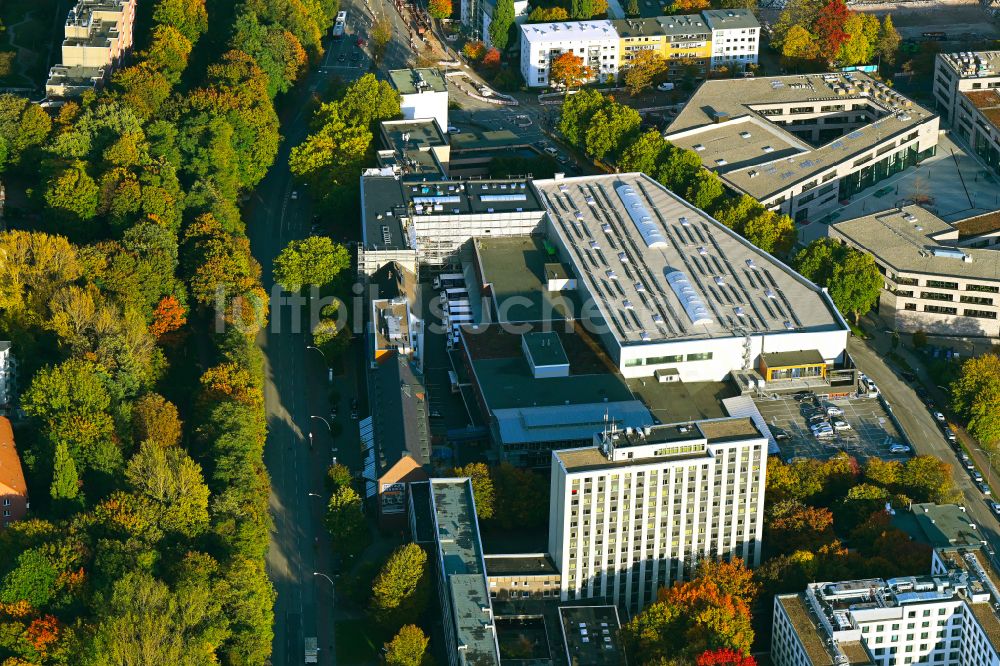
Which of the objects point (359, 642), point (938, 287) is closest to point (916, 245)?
point (938, 287)

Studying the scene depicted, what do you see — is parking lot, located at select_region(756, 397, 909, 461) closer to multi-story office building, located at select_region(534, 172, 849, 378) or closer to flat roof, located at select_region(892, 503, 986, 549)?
multi-story office building, located at select_region(534, 172, 849, 378)

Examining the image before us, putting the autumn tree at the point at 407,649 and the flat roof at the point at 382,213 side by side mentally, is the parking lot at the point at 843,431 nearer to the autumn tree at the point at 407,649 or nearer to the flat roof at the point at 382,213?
the autumn tree at the point at 407,649

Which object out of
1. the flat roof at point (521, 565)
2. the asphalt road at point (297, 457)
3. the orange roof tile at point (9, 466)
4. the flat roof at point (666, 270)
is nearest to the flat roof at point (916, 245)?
the flat roof at point (666, 270)

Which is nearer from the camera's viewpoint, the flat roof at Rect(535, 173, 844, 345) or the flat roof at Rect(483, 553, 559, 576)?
the flat roof at Rect(483, 553, 559, 576)

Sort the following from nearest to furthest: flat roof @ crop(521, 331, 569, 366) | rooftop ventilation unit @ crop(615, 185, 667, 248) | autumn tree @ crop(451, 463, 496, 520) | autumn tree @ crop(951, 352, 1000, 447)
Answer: autumn tree @ crop(451, 463, 496, 520), autumn tree @ crop(951, 352, 1000, 447), flat roof @ crop(521, 331, 569, 366), rooftop ventilation unit @ crop(615, 185, 667, 248)

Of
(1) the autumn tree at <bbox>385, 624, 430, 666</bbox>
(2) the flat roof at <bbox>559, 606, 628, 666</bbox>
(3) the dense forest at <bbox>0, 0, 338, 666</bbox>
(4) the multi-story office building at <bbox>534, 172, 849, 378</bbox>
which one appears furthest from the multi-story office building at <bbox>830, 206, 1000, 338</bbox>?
(1) the autumn tree at <bbox>385, 624, 430, 666</bbox>

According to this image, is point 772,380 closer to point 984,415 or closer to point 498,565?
point 984,415
